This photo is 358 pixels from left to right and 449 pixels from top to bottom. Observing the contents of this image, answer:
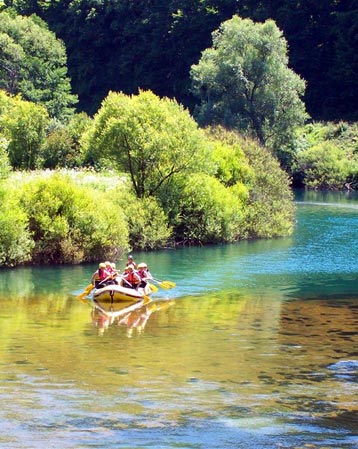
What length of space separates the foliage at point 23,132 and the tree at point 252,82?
54.1ft

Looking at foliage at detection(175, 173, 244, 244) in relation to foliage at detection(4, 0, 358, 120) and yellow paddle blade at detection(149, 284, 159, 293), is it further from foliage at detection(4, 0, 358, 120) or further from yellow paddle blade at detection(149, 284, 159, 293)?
foliage at detection(4, 0, 358, 120)

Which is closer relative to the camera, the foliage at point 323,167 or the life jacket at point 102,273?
the life jacket at point 102,273

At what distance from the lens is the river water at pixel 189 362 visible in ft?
58.0

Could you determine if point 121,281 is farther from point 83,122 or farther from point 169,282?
point 83,122

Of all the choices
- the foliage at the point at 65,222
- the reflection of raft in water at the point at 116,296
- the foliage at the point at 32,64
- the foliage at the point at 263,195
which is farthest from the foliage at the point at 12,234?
the foliage at the point at 32,64

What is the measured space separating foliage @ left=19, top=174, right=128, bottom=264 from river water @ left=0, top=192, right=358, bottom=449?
118 centimetres

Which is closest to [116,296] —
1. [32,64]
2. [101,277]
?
[101,277]

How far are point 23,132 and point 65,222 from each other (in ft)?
102

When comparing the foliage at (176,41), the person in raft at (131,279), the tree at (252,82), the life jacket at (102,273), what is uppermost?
the foliage at (176,41)

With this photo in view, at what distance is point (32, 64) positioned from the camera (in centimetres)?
9769

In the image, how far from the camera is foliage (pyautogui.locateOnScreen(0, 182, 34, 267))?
39406 millimetres

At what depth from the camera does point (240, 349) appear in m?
25.3

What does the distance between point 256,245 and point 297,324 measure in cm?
2173

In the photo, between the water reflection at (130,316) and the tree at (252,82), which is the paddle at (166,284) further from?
the tree at (252,82)
